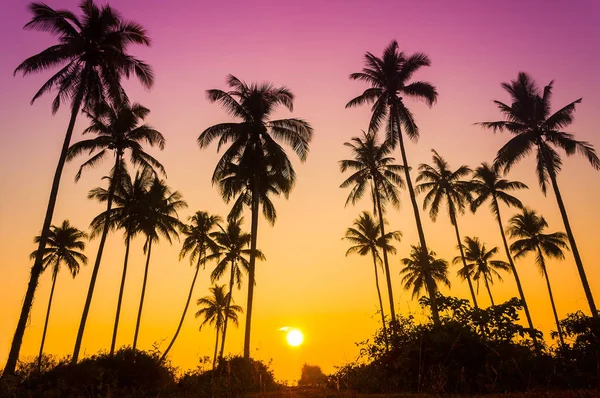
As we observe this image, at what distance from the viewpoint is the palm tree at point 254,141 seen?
2097cm

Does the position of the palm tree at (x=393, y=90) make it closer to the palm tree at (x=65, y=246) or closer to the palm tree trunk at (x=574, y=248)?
the palm tree trunk at (x=574, y=248)

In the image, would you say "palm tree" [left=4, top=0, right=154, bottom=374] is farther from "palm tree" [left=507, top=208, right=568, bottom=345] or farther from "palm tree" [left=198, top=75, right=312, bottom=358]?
"palm tree" [left=507, top=208, right=568, bottom=345]

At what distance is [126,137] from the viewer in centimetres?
2425

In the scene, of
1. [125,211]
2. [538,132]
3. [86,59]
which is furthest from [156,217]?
[538,132]

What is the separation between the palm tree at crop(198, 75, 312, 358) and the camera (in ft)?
68.8

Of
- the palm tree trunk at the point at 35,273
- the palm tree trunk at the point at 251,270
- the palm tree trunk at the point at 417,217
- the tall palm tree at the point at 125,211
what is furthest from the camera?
the tall palm tree at the point at 125,211

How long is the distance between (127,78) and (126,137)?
5.99 metres

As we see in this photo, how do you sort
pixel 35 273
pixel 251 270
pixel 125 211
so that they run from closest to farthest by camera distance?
1. pixel 35 273
2. pixel 251 270
3. pixel 125 211

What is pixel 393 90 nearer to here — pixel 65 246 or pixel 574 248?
pixel 574 248

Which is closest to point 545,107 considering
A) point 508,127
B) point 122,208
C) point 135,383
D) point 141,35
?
point 508,127

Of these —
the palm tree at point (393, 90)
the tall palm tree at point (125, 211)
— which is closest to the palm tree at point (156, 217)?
the tall palm tree at point (125, 211)

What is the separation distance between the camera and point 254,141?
21.5m

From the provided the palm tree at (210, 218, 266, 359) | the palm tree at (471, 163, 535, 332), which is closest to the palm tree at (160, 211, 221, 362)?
the palm tree at (210, 218, 266, 359)

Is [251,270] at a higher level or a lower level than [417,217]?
lower
